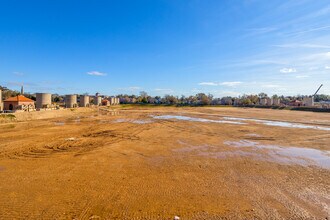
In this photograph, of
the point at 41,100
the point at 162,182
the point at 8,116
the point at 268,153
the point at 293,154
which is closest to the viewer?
the point at 162,182

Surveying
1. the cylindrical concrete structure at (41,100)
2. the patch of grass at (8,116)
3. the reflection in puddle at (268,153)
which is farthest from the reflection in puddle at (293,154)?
the cylindrical concrete structure at (41,100)

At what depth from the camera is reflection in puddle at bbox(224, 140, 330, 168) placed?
10191mm

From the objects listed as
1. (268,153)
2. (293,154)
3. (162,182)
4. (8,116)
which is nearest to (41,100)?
(8,116)

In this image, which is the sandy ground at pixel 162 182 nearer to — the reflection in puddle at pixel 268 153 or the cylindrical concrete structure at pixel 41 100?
the reflection in puddle at pixel 268 153

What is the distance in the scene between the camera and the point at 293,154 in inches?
455

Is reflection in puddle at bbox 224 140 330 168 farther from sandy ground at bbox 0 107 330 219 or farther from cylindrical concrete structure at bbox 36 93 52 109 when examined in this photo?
cylindrical concrete structure at bbox 36 93 52 109

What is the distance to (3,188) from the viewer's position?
6684mm

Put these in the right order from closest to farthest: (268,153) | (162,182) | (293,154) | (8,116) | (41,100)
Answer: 1. (162,182)
2. (293,154)
3. (268,153)
4. (8,116)
5. (41,100)

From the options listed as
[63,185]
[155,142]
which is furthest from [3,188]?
Answer: [155,142]

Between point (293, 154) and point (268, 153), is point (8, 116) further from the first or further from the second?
point (293, 154)

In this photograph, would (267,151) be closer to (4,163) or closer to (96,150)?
(96,150)

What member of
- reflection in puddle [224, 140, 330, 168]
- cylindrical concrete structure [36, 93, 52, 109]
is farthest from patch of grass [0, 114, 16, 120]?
reflection in puddle [224, 140, 330, 168]

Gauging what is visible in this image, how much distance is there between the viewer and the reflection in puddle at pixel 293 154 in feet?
33.4

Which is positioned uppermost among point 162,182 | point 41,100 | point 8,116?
point 41,100
